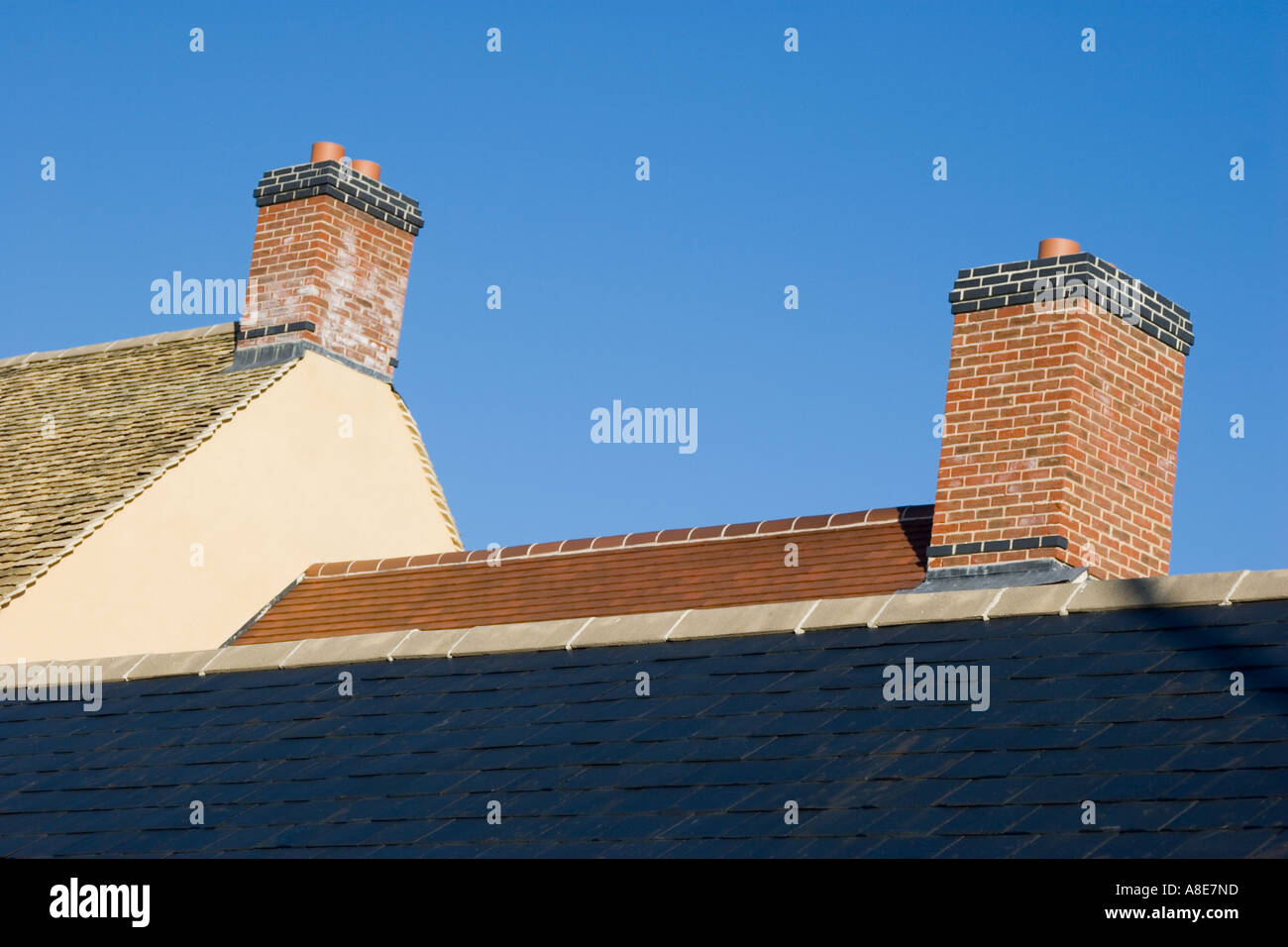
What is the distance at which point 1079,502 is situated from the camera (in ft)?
44.1

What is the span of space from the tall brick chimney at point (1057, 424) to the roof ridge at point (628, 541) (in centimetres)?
267

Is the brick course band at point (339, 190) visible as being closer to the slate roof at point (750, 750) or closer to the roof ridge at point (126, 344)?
the roof ridge at point (126, 344)

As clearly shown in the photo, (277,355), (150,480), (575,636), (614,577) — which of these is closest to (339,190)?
(277,355)

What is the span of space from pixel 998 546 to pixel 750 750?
469cm

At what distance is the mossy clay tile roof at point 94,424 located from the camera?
1788 cm

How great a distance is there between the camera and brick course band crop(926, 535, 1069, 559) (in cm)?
1320

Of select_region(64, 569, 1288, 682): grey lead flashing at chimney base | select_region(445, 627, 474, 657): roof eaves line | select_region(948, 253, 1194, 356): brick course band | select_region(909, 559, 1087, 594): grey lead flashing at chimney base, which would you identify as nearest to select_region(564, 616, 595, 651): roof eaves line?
select_region(64, 569, 1288, 682): grey lead flashing at chimney base

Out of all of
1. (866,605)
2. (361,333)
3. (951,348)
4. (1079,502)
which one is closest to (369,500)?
(361,333)

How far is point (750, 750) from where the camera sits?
30.6ft

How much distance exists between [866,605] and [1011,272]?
4618 millimetres

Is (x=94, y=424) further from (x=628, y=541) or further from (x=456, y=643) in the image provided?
(x=456, y=643)

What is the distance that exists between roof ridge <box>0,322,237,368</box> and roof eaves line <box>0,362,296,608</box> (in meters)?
2.04
